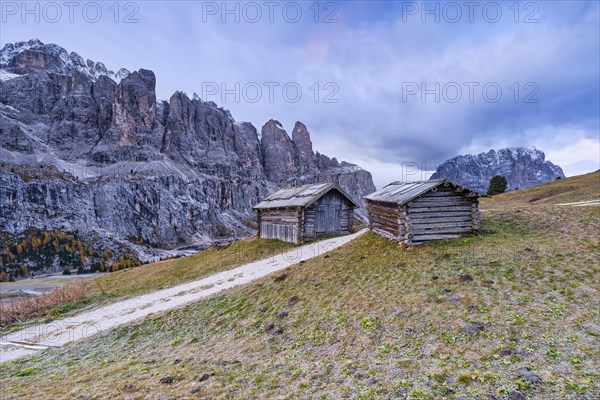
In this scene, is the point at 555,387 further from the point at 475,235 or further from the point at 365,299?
the point at 475,235

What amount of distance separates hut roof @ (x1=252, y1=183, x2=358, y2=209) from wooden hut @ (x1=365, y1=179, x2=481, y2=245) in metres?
10.5

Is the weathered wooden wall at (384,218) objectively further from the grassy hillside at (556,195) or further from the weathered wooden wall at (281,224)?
the grassy hillside at (556,195)

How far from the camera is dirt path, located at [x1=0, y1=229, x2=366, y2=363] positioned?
17703 mm

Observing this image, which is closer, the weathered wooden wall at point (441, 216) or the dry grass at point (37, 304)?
the weathered wooden wall at point (441, 216)

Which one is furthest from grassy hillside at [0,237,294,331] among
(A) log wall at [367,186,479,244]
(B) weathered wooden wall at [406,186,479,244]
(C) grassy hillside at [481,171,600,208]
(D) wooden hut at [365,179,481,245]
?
(C) grassy hillside at [481,171,600,208]

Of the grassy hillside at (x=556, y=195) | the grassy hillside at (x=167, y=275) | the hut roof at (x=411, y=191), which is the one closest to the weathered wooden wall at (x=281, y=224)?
the grassy hillside at (x=167, y=275)

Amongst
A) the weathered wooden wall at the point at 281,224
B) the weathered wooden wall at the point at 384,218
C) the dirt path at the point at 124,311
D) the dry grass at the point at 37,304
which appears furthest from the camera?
the weathered wooden wall at the point at 281,224

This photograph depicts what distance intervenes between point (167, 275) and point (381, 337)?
2551 centimetres

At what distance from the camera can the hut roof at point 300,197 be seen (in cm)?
3147

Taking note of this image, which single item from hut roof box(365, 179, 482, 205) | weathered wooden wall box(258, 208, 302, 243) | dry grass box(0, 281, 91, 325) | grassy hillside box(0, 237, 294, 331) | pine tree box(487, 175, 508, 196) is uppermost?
pine tree box(487, 175, 508, 196)

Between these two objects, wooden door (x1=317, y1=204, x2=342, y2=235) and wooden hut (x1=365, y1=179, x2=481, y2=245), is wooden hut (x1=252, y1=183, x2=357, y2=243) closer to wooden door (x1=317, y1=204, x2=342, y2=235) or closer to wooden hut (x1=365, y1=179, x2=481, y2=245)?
wooden door (x1=317, y1=204, x2=342, y2=235)

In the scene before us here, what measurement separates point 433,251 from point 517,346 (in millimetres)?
9709

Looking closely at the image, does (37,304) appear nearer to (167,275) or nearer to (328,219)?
(167,275)

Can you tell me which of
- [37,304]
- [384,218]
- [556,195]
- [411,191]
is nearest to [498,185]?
[556,195]
